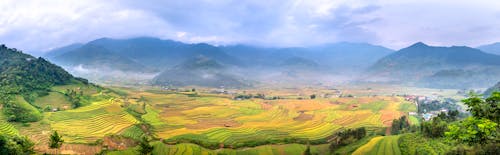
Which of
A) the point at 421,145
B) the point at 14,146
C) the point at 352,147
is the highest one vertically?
the point at 14,146

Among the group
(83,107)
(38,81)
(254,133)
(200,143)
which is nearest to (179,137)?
(200,143)

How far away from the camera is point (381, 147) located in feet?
140

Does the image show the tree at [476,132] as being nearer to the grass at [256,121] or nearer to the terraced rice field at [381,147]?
the terraced rice field at [381,147]

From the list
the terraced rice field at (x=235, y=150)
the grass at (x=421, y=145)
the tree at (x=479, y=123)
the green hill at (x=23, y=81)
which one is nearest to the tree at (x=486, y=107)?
the tree at (x=479, y=123)

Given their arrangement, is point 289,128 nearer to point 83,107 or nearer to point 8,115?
point 83,107

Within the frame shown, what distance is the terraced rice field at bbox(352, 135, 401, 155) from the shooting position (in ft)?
134

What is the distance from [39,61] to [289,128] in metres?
83.2

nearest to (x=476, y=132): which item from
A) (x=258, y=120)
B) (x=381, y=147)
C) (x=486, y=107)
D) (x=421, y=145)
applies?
(x=486, y=107)

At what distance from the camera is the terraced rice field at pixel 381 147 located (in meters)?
40.7

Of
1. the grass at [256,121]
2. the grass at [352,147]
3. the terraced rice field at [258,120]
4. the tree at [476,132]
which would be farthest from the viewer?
the terraced rice field at [258,120]

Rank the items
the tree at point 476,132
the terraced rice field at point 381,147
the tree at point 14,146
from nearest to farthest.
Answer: the tree at point 476,132, the tree at point 14,146, the terraced rice field at point 381,147

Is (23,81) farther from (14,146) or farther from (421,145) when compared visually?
(421,145)

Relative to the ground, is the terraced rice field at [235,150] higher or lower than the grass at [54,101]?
lower

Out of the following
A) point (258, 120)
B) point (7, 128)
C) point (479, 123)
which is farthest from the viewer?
point (258, 120)
